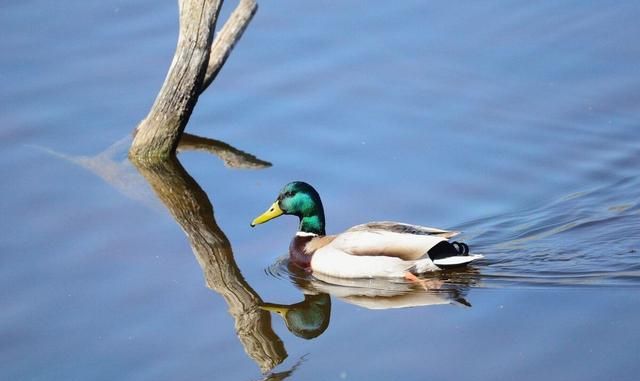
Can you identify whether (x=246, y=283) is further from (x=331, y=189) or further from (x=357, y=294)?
(x=331, y=189)

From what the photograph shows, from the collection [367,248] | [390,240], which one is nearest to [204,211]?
[367,248]

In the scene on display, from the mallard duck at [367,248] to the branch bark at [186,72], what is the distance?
181 cm

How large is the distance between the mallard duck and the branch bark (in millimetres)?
1809

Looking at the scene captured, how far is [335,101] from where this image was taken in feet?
43.4

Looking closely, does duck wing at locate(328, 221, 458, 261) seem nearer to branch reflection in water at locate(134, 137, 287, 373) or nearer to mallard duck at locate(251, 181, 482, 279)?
mallard duck at locate(251, 181, 482, 279)

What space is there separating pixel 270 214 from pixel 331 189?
1061 millimetres

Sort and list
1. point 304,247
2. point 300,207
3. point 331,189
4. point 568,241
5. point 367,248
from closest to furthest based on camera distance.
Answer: point 367,248, point 568,241, point 304,247, point 300,207, point 331,189

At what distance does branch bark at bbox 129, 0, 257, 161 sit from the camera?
1148 centimetres

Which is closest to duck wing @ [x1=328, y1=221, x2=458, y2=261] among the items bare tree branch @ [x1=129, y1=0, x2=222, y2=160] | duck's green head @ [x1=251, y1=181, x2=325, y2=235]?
duck's green head @ [x1=251, y1=181, x2=325, y2=235]

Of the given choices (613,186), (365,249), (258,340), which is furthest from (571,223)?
(258,340)

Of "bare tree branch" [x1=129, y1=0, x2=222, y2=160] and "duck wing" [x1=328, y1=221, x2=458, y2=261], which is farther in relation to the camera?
"bare tree branch" [x1=129, y1=0, x2=222, y2=160]

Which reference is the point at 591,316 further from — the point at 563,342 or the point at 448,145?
the point at 448,145

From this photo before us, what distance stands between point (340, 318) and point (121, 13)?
7517 mm

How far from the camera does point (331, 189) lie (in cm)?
1147
